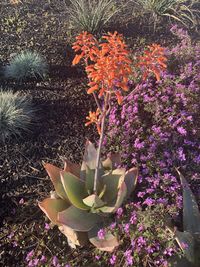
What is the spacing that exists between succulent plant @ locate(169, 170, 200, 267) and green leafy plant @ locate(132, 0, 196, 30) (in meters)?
3.38

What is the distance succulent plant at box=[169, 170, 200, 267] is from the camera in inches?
123

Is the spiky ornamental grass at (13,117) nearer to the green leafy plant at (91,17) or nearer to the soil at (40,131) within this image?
the soil at (40,131)

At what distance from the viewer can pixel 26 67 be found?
534cm

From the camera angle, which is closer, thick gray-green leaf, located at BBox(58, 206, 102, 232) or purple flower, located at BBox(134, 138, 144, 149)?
thick gray-green leaf, located at BBox(58, 206, 102, 232)

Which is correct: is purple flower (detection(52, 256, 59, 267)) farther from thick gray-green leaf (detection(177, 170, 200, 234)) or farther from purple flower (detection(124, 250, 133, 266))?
thick gray-green leaf (detection(177, 170, 200, 234))

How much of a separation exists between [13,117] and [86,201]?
1.61m

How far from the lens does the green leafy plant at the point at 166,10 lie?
20.4ft

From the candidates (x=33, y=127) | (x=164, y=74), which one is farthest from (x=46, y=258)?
(x=164, y=74)

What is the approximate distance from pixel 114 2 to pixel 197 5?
1360 millimetres

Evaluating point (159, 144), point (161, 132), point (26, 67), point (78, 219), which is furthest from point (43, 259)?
point (26, 67)

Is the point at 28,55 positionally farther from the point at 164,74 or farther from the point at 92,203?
the point at 92,203

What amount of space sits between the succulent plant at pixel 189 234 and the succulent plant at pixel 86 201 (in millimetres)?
439

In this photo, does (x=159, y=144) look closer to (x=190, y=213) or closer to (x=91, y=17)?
(x=190, y=213)

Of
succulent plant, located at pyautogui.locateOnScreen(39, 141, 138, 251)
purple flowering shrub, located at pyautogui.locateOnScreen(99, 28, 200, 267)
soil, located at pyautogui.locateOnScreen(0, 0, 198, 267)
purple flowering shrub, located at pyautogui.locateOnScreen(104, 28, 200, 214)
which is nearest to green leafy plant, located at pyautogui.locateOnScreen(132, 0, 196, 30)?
Result: soil, located at pyautogui.locateOnScreen(0, 0, 198, 267)
